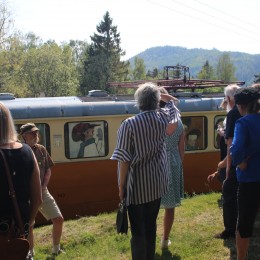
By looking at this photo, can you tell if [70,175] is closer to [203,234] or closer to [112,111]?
[112,111]

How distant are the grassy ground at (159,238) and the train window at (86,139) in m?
1.70

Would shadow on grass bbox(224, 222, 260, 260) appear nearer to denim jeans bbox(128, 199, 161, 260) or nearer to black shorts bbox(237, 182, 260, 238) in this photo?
black shorts bbox(237, 182, 260, 238)

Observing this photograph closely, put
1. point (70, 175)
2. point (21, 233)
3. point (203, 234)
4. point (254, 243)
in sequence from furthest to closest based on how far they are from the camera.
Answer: point (70, 175)
point (203, 234)
point (254, 243)
point (21, 233)

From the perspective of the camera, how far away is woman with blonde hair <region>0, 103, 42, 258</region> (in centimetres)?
290

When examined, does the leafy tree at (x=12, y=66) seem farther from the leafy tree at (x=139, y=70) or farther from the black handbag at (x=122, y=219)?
the black handbag at (x=122, y=219)

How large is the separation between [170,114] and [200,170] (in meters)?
5.11

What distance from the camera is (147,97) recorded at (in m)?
3.84

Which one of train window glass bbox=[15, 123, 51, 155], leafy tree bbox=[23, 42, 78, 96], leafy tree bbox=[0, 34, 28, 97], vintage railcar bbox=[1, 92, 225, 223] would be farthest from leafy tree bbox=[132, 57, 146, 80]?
train window glass bbox=[15, 123, 51, 155]

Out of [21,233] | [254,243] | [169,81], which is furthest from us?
[169,81]

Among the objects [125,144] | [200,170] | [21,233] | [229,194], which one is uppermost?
[125,144]

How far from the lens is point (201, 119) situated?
30.1 ft

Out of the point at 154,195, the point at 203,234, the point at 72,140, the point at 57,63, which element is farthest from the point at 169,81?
the point at 57,63

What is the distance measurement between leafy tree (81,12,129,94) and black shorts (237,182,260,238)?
4765 cm

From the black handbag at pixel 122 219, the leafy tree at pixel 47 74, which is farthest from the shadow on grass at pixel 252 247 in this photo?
the leafy tree at pixel 47 74
